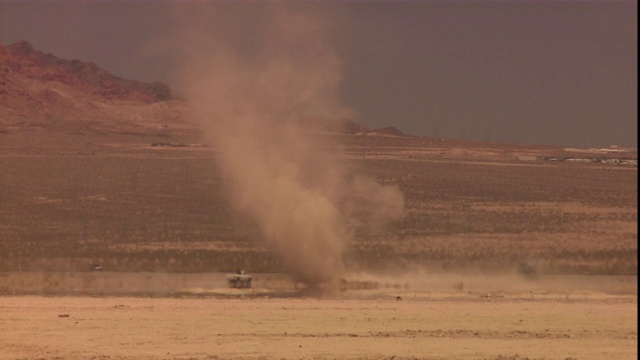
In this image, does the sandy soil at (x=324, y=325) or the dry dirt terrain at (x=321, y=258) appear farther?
the dry dirt terrain at (x=321, y=258)

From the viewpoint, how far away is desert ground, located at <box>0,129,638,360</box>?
22078mm

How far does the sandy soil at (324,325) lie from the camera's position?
20.8 metres

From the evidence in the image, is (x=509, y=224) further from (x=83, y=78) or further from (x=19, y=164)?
(x=83, y=78)

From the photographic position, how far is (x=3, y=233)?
51688 millimetres

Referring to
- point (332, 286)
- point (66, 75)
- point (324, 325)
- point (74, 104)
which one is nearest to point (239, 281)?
point (332, 286)

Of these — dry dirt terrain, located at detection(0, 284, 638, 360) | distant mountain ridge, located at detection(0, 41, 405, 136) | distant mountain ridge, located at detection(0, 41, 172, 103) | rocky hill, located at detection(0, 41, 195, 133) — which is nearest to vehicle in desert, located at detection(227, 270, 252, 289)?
dry dirt terrain, located at detection(0, 284, 638, 360)

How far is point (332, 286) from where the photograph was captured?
32.4 metres

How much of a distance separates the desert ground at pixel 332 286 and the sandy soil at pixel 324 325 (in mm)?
60

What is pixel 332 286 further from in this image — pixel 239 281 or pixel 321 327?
pixel 321 327

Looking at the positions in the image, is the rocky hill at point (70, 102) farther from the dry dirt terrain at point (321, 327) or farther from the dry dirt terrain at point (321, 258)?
the dry dirt terrain at point (321, 327)

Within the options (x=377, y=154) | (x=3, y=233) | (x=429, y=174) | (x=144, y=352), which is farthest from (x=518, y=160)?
(x=144, y=352)

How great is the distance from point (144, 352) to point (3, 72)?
144 m

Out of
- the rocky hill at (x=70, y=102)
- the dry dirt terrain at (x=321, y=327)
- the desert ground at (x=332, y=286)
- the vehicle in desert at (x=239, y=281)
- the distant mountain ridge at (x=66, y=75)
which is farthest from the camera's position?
the distant mountain ridge at (x=66, y=75)

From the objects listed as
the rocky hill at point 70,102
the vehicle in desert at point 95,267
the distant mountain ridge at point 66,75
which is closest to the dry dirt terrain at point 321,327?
the vehicle in desert at point 95,267
